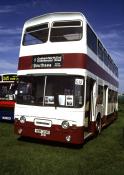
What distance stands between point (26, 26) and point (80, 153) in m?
5.19

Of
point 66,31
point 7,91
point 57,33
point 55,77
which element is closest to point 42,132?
point 55,77

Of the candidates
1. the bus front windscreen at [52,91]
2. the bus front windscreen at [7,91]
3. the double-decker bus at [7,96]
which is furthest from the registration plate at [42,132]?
the bus front windscreen at [7,91]

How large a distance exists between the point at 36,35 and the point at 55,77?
77.2 inches

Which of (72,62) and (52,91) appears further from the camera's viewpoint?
(52,91)

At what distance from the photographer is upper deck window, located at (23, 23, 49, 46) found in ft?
38.9

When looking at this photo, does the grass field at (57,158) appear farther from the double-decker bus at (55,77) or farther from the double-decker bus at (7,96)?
the double-decker bus at (7,96)

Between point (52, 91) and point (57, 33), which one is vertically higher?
point (57, 33)

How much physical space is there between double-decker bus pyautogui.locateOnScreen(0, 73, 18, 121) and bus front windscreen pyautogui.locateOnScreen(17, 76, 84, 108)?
18.5ft

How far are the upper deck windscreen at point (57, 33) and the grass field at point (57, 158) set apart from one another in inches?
143

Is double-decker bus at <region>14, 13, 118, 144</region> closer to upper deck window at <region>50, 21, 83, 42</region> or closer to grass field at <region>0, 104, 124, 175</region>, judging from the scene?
upper deck window at <region>50, 21, 83, 42</region>

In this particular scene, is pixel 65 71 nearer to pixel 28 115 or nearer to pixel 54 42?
pixel 54 42

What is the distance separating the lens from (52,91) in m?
11.1

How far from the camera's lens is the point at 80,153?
1033cm

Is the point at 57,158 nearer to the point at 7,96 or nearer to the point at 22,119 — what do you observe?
the point at 22,119
